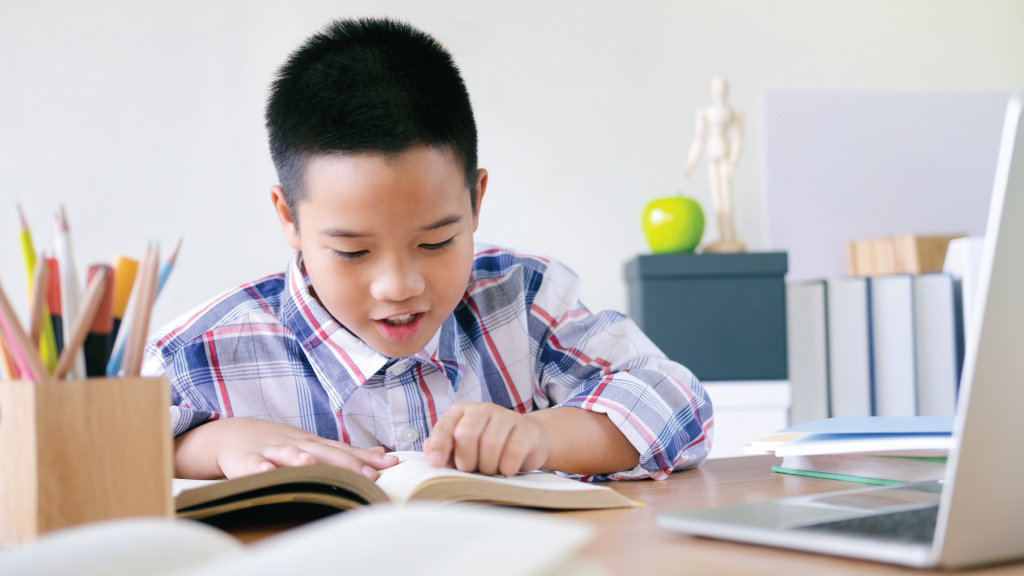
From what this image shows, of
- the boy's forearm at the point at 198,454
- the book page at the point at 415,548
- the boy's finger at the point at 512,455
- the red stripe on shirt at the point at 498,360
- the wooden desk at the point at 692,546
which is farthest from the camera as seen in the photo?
the red stripe on shirt at the point at 498,360

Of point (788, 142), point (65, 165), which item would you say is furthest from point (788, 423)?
point (65, 165)

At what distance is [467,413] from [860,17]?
1.91 meters

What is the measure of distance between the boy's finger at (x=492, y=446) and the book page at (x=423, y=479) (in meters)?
0.02

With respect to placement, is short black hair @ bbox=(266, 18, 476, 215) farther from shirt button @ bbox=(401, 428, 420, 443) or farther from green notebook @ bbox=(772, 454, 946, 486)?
green notebook @ bbox=(772, 454, 946, 486)

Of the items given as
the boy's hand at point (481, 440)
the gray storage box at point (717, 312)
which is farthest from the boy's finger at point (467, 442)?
the gray storage box at point (717, 312)

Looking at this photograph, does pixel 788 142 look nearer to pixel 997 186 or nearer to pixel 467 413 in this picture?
pixel 467 413

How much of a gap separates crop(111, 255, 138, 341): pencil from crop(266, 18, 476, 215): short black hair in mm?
354

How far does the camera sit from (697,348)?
1.56 meters

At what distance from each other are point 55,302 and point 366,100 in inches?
16.6

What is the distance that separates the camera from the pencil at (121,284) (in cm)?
36

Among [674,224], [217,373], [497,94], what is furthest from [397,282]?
[497,94]

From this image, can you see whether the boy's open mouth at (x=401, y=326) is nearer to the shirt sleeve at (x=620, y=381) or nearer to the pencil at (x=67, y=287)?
the shirt sleeve at (x=620, y=381)

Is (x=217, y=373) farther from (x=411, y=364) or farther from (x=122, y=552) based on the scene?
(x=122, y=552)

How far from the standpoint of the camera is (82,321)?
12.6 inches
